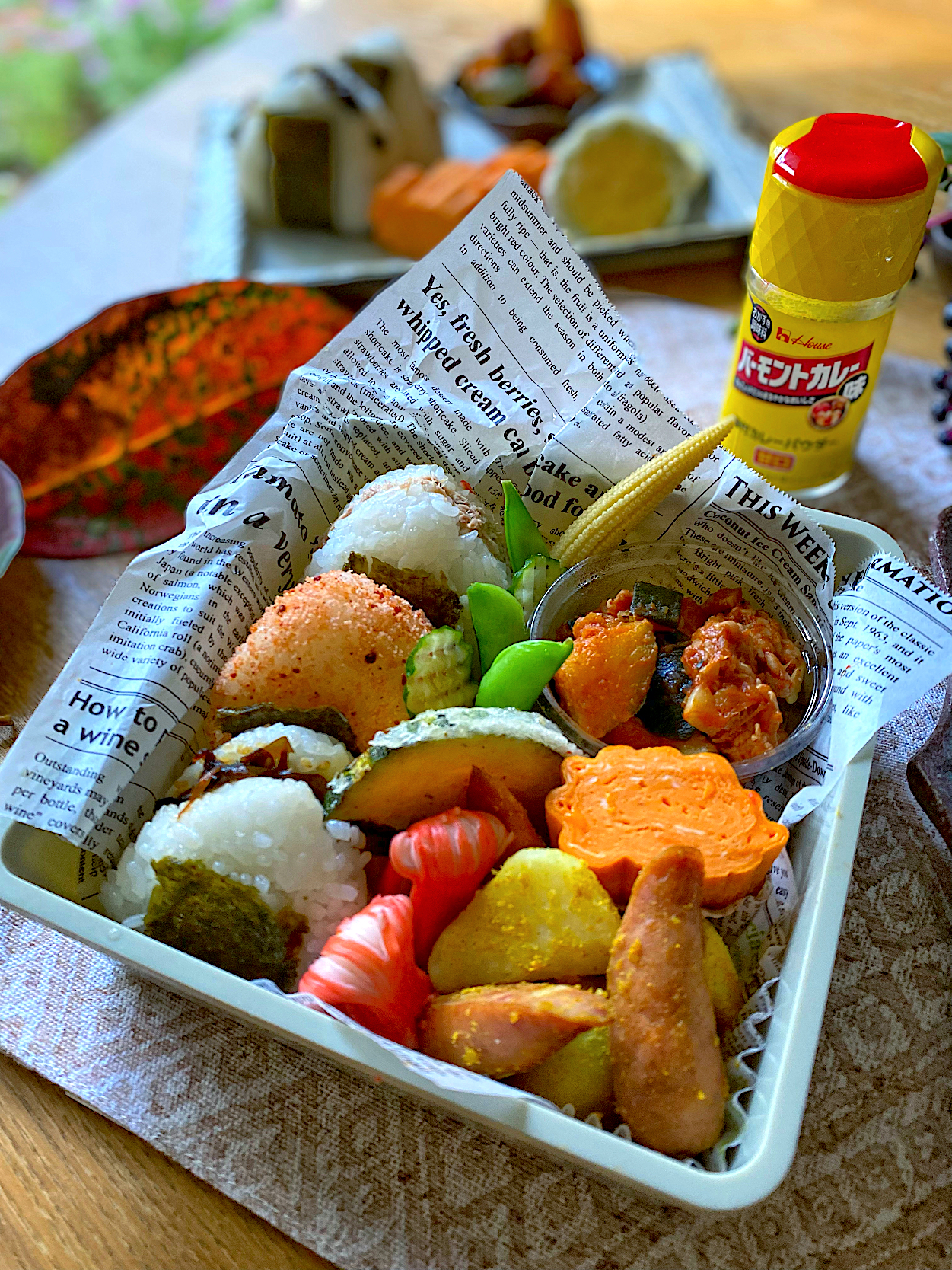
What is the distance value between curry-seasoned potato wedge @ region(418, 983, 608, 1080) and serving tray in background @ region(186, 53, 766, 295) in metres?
0.76

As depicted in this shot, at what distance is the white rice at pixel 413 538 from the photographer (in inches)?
25.0

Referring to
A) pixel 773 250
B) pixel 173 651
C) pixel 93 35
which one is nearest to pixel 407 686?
pixel 173 651

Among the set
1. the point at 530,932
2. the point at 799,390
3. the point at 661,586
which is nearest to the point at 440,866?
the point at 530,932

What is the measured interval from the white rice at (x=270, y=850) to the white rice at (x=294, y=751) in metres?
0.02

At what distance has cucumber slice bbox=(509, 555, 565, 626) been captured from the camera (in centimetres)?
65

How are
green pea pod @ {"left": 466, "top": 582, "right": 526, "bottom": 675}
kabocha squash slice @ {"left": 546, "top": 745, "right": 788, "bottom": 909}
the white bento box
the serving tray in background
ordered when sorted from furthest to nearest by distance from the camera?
the serving tray in background < green pea pod @ {"left": 466, "top": 582, "right": 526, "bottom": 675} < kabocha squash slice @ {"left": 546, "top": 745, "right": 788, "bottom": 909} < the white bento box

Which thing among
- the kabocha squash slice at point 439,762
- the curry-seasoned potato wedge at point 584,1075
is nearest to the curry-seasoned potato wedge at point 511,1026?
the curry-seasoned potato wedge at point 584,1075

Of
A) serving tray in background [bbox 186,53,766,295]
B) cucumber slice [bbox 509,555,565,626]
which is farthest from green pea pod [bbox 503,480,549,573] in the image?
serving tray in background [bbox 186,53,766,295]

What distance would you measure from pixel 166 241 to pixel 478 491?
0.81 metres

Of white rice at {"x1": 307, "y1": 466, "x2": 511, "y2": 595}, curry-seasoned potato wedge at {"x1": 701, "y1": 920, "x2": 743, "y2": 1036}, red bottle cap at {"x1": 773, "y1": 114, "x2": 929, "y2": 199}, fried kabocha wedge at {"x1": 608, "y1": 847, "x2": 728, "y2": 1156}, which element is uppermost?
red bottle cap at {"x1": 773, "y1": 114, "x2": 929, "y2": 199}

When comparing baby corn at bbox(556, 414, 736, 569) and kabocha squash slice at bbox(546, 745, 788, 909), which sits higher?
baby corn at bbox(556, 414, 736, 569)

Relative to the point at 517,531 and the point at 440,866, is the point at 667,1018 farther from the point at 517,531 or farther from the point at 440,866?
the point at 517,531

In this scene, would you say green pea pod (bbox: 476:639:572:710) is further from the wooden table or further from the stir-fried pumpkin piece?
the wooden table

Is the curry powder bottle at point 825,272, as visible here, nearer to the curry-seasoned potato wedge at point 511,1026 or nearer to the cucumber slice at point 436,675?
the cucumber slice at point 436,675
